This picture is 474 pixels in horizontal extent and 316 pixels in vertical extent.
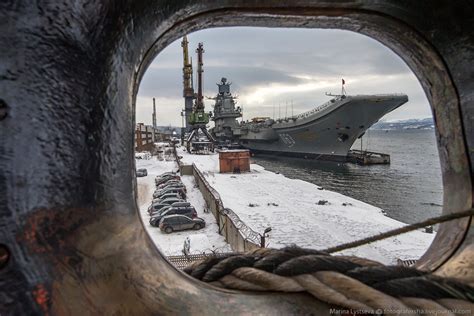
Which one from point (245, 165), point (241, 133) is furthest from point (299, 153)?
point (245, 165)

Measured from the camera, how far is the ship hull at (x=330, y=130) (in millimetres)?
29828

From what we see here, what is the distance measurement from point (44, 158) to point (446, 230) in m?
1.21

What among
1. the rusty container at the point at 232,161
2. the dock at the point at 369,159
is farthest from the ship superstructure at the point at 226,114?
the rusty container at the point at 232,161

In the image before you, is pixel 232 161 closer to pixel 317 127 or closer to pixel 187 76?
pixel 317 127

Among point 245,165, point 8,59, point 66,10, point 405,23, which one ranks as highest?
point 405,23

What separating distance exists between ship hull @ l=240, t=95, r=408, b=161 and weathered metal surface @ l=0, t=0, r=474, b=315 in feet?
100

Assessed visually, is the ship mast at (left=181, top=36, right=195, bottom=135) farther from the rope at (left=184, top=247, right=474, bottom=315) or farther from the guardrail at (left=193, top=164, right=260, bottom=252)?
the rope at (left=184, top=247, right=474, bottom=315)

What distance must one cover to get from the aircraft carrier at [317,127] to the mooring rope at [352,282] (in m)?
30.6

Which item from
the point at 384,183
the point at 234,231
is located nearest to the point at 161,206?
the point at 234,231

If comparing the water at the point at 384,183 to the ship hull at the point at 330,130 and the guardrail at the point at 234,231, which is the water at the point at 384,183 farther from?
the guardrail at the point at 234,231

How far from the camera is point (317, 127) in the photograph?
3350 centimetres

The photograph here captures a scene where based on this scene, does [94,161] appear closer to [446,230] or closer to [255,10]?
[255,10]

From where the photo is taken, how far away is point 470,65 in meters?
0.99

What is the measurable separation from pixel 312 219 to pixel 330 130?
2317 cm
